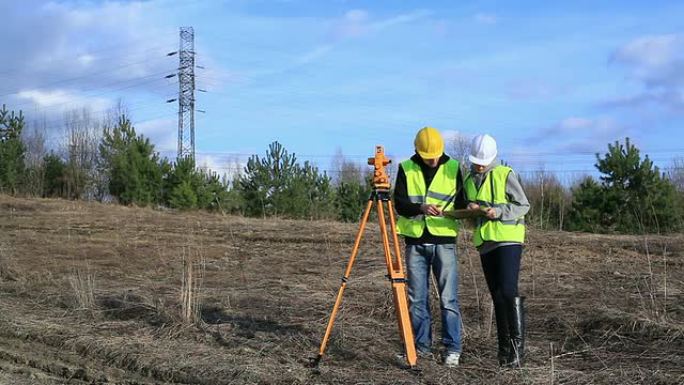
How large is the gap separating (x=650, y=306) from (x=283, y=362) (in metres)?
3.85

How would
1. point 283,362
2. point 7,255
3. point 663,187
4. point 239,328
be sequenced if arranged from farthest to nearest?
point 663,187
point 7,255
point 239,328
point 283,362

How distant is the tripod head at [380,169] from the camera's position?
6.07 metres

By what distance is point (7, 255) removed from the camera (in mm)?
11898

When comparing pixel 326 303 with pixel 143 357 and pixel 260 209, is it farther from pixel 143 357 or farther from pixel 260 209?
pixel 260 209

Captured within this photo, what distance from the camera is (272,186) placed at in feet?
87.1

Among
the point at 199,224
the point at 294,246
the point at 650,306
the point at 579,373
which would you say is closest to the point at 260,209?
the point at 199,224

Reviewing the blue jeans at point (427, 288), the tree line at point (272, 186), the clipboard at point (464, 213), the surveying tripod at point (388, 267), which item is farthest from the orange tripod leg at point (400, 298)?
the tree line at point (272, 186)

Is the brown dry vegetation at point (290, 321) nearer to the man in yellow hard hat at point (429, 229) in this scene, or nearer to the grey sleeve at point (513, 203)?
the man in yellow hard hat at point (429, 229)

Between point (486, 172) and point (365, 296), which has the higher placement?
point (486, 172)

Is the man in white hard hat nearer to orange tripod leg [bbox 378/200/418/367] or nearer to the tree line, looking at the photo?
orange tripod leg [bbox 378/200/418/367]

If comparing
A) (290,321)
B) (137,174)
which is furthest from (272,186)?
(290,321)

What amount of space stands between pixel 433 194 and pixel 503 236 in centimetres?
67

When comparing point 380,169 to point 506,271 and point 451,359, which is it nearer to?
point 506,271

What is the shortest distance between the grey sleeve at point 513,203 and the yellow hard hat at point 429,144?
1.94ft
